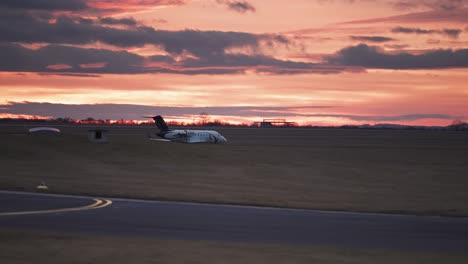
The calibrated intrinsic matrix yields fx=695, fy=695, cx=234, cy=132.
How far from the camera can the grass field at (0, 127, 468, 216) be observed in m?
32.8

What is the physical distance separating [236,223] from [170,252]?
18.8 feet

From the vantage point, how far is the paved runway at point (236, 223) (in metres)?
19.0

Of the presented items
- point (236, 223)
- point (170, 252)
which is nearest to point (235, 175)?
point (236, 223)

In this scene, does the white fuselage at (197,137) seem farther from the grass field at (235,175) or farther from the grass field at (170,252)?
the grass field at (170,252)

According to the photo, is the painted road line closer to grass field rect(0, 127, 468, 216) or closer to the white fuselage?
grass field rect(0, 127, 468, 216)

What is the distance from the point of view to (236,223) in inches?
868

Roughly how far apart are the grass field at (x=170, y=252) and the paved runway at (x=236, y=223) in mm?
875

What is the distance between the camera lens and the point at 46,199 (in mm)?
27875

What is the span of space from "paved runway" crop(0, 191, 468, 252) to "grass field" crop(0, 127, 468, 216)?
13.5ft

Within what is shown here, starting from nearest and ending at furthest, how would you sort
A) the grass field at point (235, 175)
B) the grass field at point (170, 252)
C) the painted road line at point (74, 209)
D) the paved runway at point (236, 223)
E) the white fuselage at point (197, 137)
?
the grass field at point (170, 252) < the paved runway at point (236, 223) < the painted road line at point (74, 209) < the grass field at point (235, 175) < the white fuselage at point (197, 137)

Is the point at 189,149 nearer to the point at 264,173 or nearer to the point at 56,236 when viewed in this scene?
the point at 264,173

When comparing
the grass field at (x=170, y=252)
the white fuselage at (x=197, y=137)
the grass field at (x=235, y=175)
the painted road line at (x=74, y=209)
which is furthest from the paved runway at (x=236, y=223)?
the white fuselage at (x=197, y=137)

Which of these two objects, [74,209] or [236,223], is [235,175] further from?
[236,223]

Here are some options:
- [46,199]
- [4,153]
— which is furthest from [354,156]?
[46,199]
